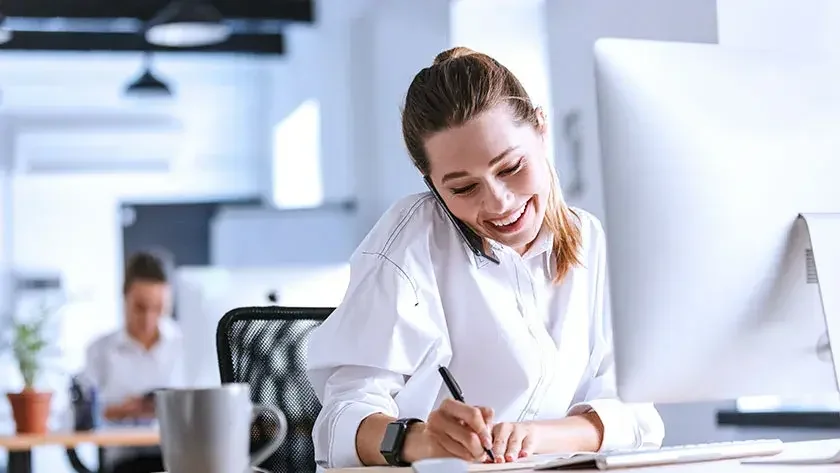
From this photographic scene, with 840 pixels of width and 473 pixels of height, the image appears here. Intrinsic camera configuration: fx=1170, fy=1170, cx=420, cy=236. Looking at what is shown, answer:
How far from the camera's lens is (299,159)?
9125 millimetres

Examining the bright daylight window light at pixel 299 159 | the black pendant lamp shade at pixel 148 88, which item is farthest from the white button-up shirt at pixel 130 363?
the bright daylight window light at pixel 299 159

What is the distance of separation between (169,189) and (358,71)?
3.32 metres

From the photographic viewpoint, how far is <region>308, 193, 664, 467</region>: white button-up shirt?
165cm

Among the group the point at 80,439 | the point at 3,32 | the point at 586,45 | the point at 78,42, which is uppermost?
the point at 78,42

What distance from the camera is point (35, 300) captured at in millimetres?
9391

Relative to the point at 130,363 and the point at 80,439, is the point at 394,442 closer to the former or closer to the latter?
the point at 80,439

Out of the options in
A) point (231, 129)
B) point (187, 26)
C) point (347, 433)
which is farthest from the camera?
point (231, 129)

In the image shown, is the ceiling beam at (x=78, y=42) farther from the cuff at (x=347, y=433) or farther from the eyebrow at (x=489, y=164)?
the cuff at (x=347, y=433)

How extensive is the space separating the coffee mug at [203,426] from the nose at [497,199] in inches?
26.0

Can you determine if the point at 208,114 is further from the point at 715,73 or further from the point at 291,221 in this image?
the point at 715,73

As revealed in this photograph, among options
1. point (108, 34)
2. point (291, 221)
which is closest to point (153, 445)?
point (291, 221)

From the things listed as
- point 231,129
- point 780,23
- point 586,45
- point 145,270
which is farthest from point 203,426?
point 231,129

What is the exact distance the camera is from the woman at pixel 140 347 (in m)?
5.38

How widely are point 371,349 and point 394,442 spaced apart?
200 mm
